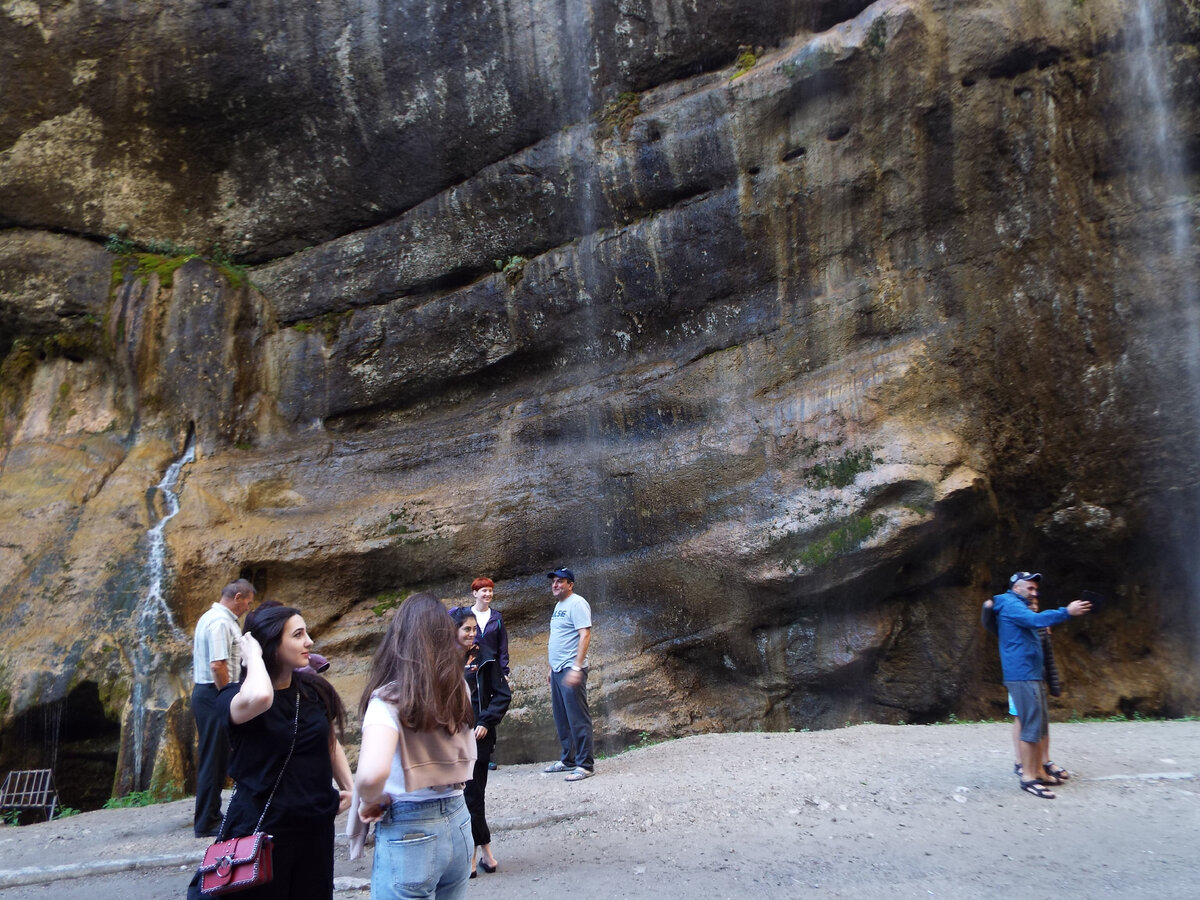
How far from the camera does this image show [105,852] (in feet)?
22.1

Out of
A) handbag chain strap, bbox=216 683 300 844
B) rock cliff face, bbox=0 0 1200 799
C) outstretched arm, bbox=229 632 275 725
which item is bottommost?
handbag chain strap, bbox=216 683 300 844

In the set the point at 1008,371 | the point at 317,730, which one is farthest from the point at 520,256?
the point at 317,730

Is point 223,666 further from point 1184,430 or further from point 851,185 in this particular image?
point 1184,430

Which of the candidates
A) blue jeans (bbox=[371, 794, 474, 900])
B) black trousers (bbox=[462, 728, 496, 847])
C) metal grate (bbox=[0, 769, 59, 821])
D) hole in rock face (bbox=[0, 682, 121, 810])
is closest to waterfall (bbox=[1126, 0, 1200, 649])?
black trousers (bbox=[462, 728, 496, 847])

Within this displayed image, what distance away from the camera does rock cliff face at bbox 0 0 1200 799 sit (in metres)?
9.48

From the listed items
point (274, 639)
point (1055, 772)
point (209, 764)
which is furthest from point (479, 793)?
point (1055, 772)

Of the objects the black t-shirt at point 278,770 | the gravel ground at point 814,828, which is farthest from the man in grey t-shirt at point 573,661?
the black t-shirt at point 278,770

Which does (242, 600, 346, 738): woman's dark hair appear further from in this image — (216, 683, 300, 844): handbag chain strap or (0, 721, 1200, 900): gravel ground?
(0, 721, 1200, 900): gravel ground

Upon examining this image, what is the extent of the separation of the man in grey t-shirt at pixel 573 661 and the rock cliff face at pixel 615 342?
2159 mm

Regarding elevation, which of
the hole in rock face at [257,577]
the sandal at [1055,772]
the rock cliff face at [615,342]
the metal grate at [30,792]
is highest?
the rock cliff face at [615,342]

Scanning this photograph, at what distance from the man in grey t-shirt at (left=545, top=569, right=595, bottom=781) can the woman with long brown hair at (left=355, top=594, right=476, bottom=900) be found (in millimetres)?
4048

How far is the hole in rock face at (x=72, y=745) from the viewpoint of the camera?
30.5 ft

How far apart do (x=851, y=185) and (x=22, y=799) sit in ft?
34.8

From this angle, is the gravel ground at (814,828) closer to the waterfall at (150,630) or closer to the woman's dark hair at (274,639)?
the waterfall at (150,630)
